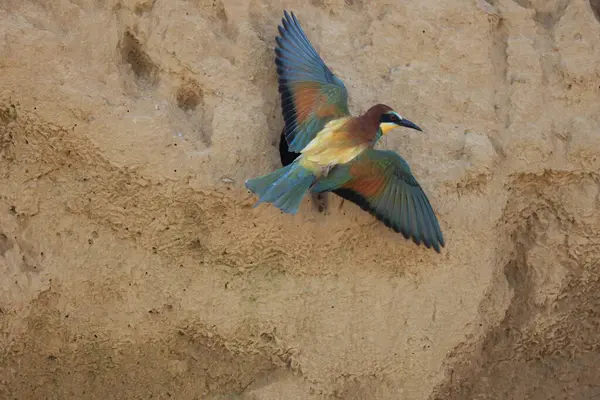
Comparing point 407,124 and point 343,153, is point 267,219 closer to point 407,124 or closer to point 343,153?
point 343,153

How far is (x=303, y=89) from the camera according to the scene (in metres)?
2.32

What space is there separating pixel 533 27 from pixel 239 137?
104cm

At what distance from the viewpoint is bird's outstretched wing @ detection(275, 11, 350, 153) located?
90.0 inches

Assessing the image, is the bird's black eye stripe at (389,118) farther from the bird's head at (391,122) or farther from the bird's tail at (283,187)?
the bird's tail at (283,187)

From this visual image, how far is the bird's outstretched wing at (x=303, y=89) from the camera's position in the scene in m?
2.29

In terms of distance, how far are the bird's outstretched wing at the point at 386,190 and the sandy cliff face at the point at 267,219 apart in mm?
84

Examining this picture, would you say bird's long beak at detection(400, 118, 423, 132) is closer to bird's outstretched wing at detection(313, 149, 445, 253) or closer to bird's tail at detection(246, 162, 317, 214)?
bird's outstretched wing at detection(313, 149, 445, 253)

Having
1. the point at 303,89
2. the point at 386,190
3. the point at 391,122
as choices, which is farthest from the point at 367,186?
the point at 303,89

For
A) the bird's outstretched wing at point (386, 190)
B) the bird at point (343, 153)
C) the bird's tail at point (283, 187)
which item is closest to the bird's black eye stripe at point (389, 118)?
the bird at point (343, 153)

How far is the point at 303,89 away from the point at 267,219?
36 centimetres

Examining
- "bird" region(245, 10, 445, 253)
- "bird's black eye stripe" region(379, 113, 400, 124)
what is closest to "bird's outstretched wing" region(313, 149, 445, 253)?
"bird" region(245, 10, 445, 253)

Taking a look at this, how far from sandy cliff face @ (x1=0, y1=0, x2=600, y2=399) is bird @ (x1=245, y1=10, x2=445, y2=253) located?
8 cm

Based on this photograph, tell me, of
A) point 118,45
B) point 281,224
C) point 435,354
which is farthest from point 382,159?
point 118,45

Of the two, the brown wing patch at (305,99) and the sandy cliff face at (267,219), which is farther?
the brown wing patch at (305,99)
